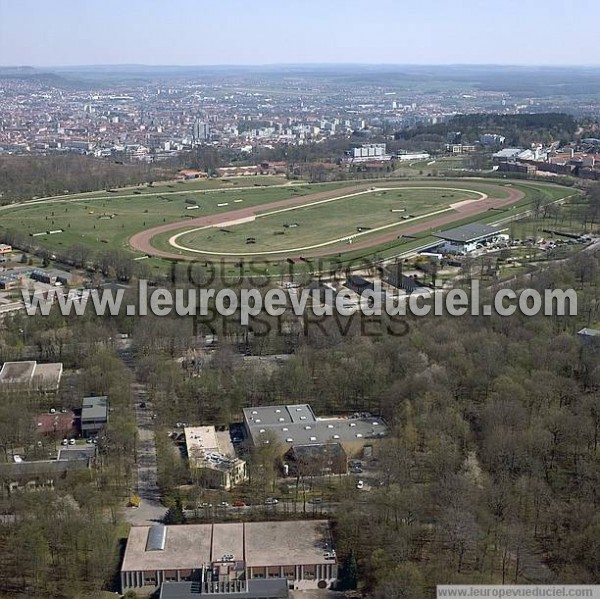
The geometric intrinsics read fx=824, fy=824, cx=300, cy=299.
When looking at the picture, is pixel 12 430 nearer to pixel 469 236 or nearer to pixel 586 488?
pixel 586 488

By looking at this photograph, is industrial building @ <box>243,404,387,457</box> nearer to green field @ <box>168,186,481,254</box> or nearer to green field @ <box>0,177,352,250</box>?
green field @ <box>168,186,481,254</box>

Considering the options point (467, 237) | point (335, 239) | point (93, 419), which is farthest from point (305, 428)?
point (335, 239)

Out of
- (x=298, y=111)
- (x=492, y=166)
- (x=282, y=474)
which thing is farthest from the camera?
(x=298, y=111)

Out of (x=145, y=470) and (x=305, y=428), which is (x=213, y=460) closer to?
(x=145, y=470)

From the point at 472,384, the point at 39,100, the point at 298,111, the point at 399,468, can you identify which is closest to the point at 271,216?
the point at 472,384

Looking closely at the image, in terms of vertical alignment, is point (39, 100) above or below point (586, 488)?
above

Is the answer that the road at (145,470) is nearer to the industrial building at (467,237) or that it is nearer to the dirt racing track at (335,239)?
the dirt racing track at (335,239)

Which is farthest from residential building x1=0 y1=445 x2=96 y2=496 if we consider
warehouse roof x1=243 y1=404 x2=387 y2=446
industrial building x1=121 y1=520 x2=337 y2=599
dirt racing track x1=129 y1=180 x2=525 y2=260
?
dirt racing track x1=129 y1=180 x2=525 y2=260

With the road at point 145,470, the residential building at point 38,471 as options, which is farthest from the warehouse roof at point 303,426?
the residential building at point 38,471
